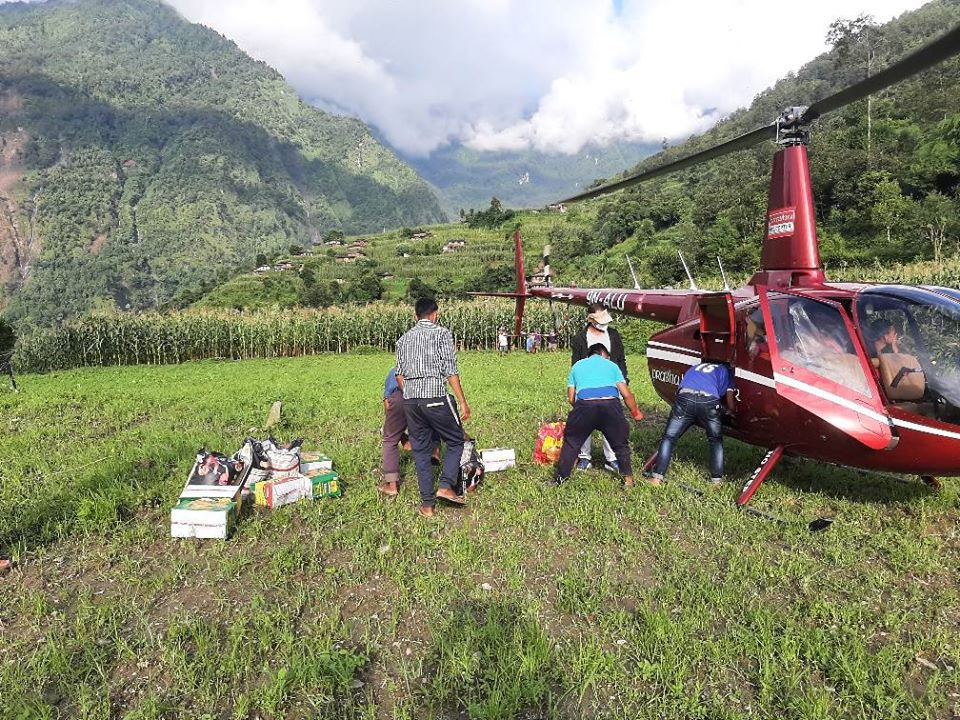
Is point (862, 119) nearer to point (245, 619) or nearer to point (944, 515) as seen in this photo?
point (944, 515)

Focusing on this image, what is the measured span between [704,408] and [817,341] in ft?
3.94

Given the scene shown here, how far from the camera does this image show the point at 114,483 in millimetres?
5922

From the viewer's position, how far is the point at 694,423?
581cm

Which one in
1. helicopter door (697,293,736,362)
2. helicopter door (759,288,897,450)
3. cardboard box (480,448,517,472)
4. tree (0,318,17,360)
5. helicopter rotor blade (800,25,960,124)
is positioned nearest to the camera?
helicopter rotor blade (800,25,960,124)

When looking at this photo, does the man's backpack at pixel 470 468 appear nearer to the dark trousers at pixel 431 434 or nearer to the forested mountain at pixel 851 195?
the dark trousers at pixel 431 434

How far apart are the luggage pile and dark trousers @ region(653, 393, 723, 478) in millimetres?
3498

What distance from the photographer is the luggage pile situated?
4789 millimetres

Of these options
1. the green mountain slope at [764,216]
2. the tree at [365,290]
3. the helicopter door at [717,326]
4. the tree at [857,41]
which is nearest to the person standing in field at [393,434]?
the helicopter door at [717,326]

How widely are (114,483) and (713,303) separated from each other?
676 centimetres

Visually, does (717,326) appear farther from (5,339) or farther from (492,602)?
(5,339)

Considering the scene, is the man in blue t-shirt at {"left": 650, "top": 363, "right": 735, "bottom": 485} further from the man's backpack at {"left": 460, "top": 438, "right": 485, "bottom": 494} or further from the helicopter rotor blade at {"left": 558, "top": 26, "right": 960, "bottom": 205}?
the helicopter rotor blade at {"left": 558, "top": 26, "right": 960, "bottom": 205}

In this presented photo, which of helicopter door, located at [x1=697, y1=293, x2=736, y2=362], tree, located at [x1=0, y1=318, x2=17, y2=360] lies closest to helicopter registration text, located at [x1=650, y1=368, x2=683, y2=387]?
helicopter door, located at [x1=697, y1=293, x2=736, y2=362]

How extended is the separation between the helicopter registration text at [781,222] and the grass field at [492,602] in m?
2.70

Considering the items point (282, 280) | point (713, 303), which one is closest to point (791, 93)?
point (282, 280)
